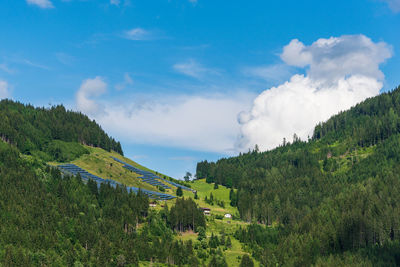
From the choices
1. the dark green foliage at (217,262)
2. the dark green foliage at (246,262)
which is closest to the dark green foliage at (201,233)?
the dark green foliage at (217,262)

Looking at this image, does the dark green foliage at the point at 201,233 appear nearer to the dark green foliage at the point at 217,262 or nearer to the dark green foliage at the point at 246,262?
the dark green foliage at the point at 217,262

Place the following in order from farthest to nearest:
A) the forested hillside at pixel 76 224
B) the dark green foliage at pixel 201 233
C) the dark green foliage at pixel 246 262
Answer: the dark green foliage at pixel 201 233 → the dark green foliage at pixel 246 262 → the forested hillside at pixel 76 224

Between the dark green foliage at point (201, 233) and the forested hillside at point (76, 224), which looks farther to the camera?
→ the dark green foliage at point (201, 233)

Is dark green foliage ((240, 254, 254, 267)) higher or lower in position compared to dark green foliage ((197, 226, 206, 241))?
lower

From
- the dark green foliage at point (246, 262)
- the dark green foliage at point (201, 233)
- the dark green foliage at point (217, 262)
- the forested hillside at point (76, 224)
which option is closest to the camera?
the forested hillside at point (76, 224)

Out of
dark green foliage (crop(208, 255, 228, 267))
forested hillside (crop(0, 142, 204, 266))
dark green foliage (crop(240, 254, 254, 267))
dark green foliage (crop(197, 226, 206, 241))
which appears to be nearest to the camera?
A: forested hillside (crop(0, 142, 204, 266))

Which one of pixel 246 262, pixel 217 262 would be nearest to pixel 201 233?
pixel 217 262

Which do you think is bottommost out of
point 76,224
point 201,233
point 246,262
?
point 246,262

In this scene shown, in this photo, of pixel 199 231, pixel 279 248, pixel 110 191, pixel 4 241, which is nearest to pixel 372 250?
pixel 279 248

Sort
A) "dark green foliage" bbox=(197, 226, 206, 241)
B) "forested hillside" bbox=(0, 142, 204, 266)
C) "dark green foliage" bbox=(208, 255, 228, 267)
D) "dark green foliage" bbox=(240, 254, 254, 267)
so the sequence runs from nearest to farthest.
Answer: "forested hillside" bbox=(0, 142, 204, 266)
"dark green foliage" bbox=(208, 255, 228, 267)
"dark green foliage" bbox=(240, 254, 254, 267)
"dark green foliage" bbox=(197, 226, 206, 241)

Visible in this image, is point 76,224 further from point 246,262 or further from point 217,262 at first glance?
point 246,262

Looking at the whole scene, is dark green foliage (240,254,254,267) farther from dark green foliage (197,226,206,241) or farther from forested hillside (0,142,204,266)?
dark green foliage (197,226,206,241)

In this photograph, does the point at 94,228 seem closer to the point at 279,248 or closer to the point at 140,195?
the point at 140,195

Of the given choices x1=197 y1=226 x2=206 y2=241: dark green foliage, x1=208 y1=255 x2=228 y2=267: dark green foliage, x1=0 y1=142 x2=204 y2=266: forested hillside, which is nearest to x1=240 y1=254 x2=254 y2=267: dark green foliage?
x1=208 y1=255 x2=228 y2=267: dark green foliage
